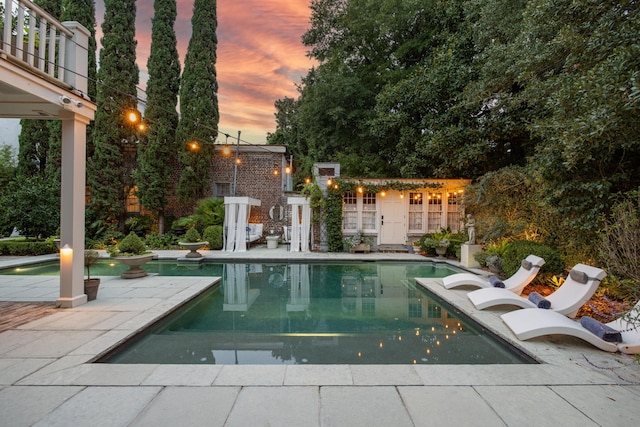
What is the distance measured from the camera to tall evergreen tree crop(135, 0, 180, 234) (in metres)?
13.1

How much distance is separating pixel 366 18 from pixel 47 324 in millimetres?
16282

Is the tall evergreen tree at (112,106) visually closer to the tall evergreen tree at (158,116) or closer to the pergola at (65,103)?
the tall evergreen tree at (158,116)

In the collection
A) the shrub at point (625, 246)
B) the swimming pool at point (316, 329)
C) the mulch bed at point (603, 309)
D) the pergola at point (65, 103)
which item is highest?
the pergola at point (65, 103)

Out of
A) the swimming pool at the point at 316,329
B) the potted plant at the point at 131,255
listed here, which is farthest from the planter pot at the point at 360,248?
the potted plant at the point at 131,255

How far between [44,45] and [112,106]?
393 inches

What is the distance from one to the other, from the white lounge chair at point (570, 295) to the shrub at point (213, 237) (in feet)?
32.0

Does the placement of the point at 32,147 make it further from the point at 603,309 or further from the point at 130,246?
the point at 603,309

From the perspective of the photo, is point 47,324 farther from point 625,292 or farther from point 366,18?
point 366,18

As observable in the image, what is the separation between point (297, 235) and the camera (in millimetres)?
11969

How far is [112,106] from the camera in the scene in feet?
41.7

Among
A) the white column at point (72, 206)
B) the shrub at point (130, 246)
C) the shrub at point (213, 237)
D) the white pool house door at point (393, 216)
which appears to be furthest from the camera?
the white pool house door at point (393, 216)

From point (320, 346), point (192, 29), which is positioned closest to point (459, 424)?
point (320, 346)

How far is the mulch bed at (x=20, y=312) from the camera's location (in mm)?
3973

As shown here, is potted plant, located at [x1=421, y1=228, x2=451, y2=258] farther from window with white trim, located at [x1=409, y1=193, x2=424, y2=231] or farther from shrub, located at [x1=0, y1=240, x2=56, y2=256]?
shrub, located at [x1=0, y1=240, x2=56, y2=256]
